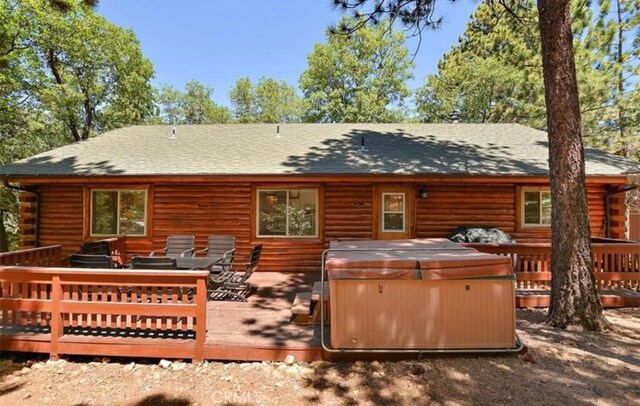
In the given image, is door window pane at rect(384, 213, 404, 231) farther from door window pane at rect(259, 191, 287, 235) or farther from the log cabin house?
door window pane at rect(259, 191, 287, 235)

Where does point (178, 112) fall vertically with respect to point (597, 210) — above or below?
above

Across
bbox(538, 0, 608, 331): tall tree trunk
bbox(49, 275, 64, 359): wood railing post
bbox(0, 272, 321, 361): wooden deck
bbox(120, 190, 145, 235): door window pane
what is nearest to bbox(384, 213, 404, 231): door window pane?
bbox(538, 0, 608, 331): tall tree trunk

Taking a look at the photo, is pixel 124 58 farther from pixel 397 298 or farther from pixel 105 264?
pixel 397 298

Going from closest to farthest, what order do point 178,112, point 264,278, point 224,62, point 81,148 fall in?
point 264,278 → point 81,148 → point 224,62 → point 178,112

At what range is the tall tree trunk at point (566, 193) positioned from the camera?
4496 mm

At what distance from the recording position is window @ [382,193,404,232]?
26.2ft

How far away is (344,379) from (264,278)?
4022 mm

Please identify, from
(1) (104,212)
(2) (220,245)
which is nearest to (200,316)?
(2) (220,245)

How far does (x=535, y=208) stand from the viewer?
26.3ft

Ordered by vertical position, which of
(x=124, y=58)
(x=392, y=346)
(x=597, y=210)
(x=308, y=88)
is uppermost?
(x=308, y=88)

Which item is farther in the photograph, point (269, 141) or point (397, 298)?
point (269, 141)

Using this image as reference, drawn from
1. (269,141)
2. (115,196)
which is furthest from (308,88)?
(115,196)

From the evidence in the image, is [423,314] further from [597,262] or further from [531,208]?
[531,208]

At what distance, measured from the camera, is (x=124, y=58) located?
1747 cm
